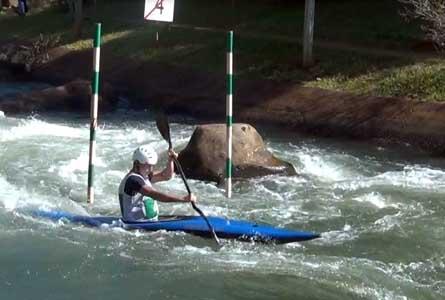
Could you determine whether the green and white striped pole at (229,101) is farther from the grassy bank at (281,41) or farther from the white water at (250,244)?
the grassy bank at (281,41)

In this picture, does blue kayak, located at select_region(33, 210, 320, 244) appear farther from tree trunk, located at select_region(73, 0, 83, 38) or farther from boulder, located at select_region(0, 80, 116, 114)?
tree trunk, located at select_region(73, 0, 83, 38)

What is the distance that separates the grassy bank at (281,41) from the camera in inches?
675

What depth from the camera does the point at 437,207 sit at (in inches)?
424

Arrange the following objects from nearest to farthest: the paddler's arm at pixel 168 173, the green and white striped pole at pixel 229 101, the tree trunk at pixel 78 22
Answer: the paddler's arm at pixel 168 173 → the green and white striped pole at pixel 229 101 → the tree trunk at pixel 78 22

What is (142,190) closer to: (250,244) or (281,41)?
(250,244)

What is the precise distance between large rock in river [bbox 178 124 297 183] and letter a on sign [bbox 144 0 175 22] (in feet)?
21.0

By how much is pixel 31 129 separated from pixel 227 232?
7812 mm

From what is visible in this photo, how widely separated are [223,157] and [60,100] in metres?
7.70

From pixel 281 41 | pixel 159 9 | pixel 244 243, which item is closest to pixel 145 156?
pixel 244 243

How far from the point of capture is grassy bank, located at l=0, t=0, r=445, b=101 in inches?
675

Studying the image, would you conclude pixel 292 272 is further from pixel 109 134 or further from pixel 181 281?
pixel 109 134

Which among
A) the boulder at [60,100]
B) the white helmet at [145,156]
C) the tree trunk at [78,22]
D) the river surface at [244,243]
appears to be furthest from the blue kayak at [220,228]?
the tree trunk at [78,22]

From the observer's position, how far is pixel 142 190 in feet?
28.7

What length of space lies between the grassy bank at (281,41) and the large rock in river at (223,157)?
14.5 ft
